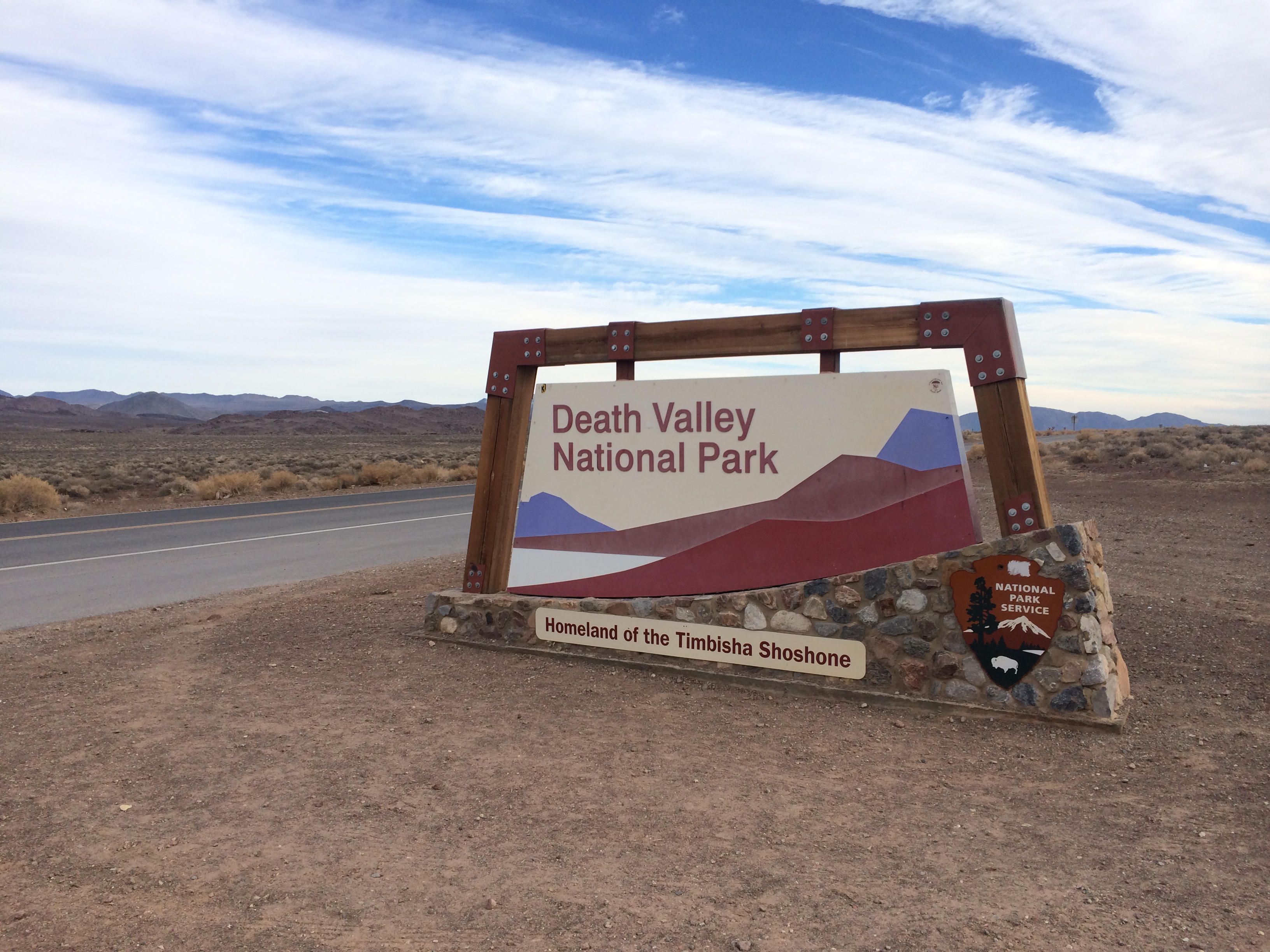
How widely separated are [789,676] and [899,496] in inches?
50.7

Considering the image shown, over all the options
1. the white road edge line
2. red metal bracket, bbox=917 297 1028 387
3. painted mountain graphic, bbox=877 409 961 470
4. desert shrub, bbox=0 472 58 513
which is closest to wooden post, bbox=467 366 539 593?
painted mountain graphic, bbox=877 409 961 470

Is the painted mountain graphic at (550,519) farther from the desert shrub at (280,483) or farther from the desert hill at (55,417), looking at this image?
the desert hill at (55,417)

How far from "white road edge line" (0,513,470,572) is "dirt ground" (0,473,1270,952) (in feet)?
20.3

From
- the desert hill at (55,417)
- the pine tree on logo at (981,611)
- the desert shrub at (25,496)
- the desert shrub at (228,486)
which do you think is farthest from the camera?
the desert hill at (55,417)

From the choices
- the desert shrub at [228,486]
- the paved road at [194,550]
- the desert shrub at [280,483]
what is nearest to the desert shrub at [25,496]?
the paved road at [194,550]

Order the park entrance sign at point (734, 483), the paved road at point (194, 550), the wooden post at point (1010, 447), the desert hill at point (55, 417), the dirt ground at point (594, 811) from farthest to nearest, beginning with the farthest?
the desert hill at point (55, 417), the paved road at point (194, 550), the park entrance sign at point (734, 483), the wooden post at point (1010, 447), the dirt ground at point (594, 811)

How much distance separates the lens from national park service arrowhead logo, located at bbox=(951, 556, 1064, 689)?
502 cm

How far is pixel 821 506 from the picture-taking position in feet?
19.1

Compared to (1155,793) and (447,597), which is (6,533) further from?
(1155,793)

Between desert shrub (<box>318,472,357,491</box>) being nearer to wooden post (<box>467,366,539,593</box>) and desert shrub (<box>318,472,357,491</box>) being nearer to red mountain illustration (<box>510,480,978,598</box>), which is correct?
→ wooden post (<box>467,366,539,593</box>)

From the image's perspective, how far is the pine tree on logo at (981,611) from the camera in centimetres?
515

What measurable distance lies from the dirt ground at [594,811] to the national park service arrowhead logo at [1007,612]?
1.32 ft

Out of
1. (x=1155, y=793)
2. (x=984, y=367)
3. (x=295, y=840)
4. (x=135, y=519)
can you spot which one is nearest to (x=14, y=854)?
(x=295, y=840)

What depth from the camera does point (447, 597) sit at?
7.25 meters
